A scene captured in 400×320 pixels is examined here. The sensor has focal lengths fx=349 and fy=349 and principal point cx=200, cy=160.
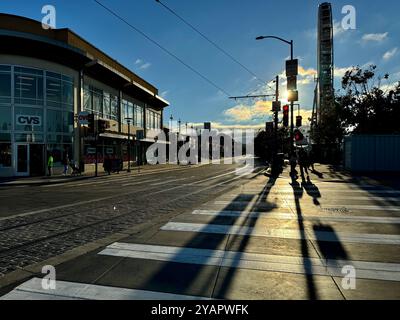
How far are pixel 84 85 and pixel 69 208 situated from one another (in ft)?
82.6

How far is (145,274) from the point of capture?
4.70 metres

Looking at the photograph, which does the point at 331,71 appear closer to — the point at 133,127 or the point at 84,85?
the point at 133,127

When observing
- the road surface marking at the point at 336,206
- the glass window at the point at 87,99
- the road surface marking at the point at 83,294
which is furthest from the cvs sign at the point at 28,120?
the road surface marking at the point at 83,294

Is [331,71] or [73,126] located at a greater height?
[331,71]

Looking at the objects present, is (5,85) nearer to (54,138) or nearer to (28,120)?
(28,120)

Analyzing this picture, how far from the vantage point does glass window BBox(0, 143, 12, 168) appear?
26.5m

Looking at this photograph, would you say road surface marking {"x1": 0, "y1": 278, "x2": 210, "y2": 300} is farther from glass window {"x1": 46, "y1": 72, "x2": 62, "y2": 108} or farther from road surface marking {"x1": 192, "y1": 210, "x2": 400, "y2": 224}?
glass window {"x1": 46, "y1": 72, "x2": 62, "y2": 108}

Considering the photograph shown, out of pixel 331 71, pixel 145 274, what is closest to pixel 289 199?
pixel 145 274

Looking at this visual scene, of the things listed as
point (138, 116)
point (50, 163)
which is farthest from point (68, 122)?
point (138, 116)

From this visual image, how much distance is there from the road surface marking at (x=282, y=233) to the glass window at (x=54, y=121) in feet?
78.6

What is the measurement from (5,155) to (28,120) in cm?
317

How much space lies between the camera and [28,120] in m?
27.3

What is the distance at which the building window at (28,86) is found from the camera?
2675 centimetres

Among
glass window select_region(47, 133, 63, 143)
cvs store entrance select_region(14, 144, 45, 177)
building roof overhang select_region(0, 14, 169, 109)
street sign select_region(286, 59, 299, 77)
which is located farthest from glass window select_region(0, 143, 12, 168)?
street sign select_region(286, 59, 299, 77)
